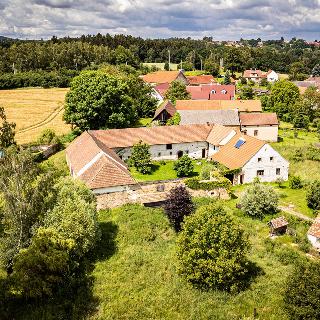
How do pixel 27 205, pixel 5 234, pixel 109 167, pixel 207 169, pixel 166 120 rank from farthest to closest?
pixel 166 120 → pixel 207 169 → pixel 109 167 → pixel 5 234 → pixel 27 205

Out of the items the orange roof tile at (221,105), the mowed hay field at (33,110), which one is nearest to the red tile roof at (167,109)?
the orange roof tile at (221,105)

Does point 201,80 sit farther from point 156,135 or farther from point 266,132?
point 156,135

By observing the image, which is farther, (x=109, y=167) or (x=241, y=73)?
(x=241, y=73)

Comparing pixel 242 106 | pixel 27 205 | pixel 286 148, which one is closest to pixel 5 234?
pixel 27 205

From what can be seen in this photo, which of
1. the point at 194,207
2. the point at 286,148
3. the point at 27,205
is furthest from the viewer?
the point at 286,148

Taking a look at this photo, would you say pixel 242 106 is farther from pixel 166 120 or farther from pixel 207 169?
pixel 207 169

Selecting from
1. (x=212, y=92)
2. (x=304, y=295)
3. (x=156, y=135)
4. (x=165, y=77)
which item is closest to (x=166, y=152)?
(x=156, y=135)

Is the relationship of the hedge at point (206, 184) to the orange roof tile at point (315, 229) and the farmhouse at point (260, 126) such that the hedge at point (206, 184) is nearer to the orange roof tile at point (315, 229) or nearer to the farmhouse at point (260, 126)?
the orange roof tile at point (315, 229)

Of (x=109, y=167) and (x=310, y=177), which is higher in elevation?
(x=109, y=167)
